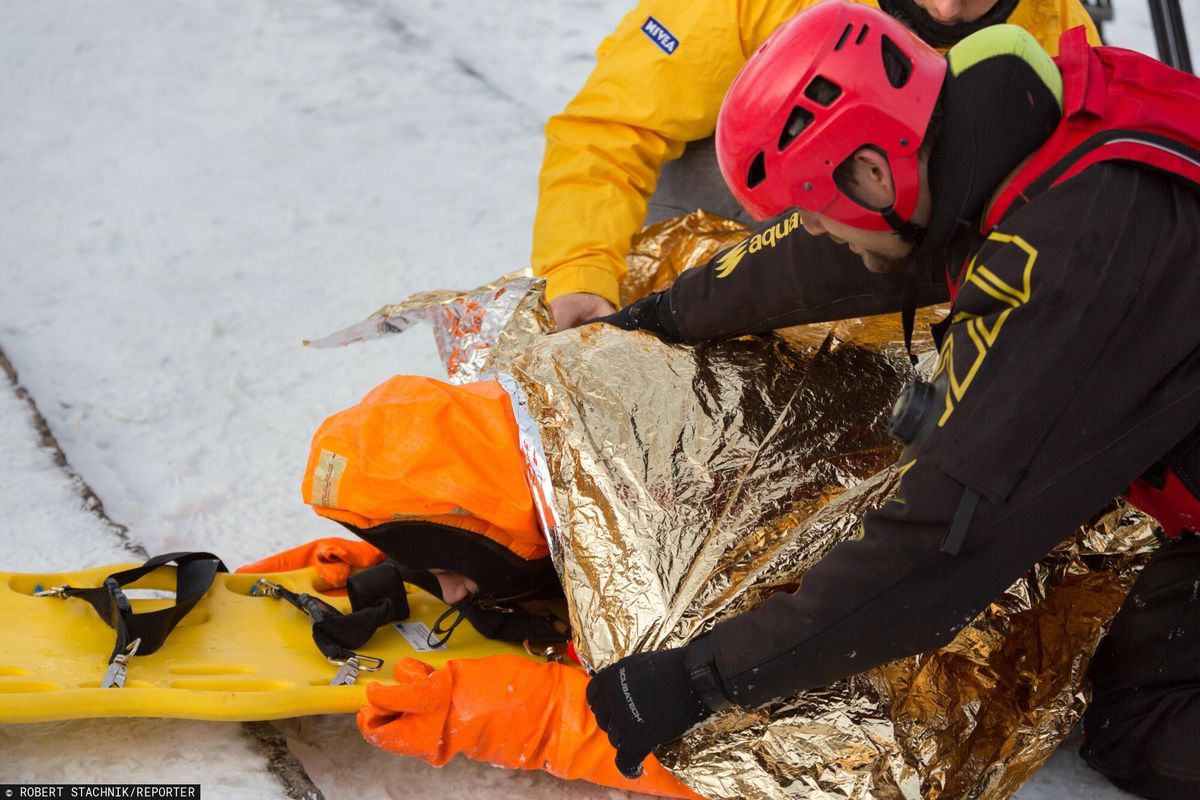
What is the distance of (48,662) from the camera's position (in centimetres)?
181

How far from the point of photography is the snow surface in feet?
6.39

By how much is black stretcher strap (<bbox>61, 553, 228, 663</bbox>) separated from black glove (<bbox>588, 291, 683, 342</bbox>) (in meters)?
0.80

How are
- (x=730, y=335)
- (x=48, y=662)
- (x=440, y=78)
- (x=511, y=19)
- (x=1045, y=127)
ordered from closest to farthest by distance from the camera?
(x=1045, y=127), (x=48, y=662), (x=730, y=335), (x=440, y=78), (x=511, y=19)

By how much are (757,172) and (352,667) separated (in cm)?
97

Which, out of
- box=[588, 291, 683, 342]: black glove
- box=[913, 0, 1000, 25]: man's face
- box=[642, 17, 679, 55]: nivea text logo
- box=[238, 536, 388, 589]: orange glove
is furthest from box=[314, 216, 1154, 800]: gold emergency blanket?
box=[642, 17, 679, 55]: nivea text logo

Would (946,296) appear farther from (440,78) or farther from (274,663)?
→ (440,78)

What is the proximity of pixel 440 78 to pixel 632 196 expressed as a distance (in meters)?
2.00

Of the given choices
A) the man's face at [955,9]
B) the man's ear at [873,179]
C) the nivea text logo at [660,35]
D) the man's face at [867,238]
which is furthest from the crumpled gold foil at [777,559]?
the nivea text logo at [660,35]

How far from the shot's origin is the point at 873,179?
148 cm

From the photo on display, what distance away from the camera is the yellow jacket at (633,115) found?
2.48 m

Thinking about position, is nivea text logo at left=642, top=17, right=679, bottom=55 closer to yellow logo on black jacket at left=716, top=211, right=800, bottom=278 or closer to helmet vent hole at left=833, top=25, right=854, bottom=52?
yellow logo on black jacket at left=716, top=211, right=800, bottom=278

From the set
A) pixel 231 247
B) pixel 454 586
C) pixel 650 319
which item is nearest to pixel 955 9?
pixel 650 319

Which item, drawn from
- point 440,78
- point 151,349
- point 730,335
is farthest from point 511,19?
point 730,335

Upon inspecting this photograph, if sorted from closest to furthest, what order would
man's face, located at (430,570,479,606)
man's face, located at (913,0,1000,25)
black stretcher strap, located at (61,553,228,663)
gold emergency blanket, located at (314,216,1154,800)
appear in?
gold emergency blanket, located at (314,216,1154,800)
black stretcher strap, located at (61,553,228,663)
man's face, located at (430,570,479,606)
man's face, located at (913,0,1000,25)
